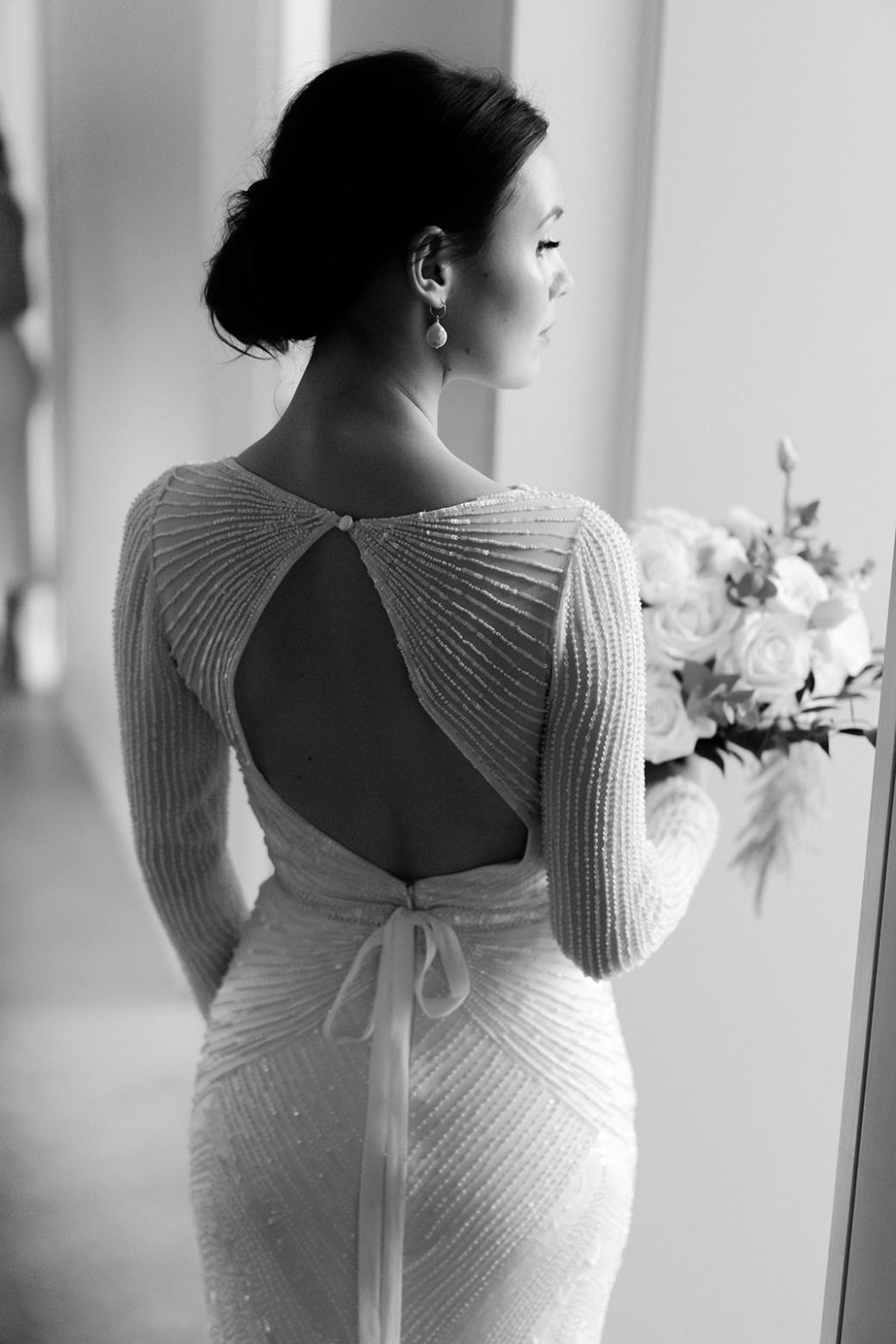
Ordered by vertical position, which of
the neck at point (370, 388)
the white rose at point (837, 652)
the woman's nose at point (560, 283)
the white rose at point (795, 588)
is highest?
the woman's nose at point (560, 283)

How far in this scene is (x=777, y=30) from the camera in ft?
5.39

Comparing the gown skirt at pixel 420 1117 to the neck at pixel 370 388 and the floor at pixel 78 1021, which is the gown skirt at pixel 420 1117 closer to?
the neck at pixel 370 388

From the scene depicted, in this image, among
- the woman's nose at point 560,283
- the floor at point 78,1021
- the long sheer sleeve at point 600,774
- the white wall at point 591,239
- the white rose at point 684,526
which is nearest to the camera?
the long sheer sleeve at point 600,774

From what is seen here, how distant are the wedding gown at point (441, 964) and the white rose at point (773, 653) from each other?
0.62 feet

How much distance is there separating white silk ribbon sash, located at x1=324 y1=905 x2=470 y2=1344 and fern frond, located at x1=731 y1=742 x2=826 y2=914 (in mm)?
391

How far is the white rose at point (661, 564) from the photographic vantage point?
50.3 inches

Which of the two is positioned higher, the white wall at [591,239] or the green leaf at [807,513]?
the white wall at [591,239]

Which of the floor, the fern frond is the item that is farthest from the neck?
the floor

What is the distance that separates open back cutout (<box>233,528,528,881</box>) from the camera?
3.21 feet

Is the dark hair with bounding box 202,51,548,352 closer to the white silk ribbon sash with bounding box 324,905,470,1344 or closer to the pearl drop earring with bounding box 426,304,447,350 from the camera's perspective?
the pearl drop earring with bounding box 426,304,447,350

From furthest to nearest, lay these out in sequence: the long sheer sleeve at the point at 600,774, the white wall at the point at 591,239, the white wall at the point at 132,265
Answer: the white wall at the point at 132,265 < the white wall at the point at 591,239 < the long sheer sleeve at the point at 600,774

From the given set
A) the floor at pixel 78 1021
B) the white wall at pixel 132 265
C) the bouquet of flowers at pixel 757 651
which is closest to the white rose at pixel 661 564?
the bouquet of flowers at pixel 757 651

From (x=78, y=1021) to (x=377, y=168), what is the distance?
193 cm

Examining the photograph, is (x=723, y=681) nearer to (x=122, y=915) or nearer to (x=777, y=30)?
(x=777, y=30)
